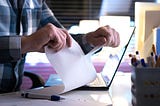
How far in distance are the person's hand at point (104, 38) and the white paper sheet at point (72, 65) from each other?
0.17 feet

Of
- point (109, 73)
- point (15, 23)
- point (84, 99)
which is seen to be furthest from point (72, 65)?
point (15, 23)

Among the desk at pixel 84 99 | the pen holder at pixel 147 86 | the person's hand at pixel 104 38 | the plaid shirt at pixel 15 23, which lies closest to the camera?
the pen holder at pixel 147 86

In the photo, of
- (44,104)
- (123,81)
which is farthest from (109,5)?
(44,104)

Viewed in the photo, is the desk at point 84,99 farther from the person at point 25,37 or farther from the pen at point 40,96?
the person at point 25,37

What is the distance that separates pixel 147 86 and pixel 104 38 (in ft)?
1.00

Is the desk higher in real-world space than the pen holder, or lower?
lower

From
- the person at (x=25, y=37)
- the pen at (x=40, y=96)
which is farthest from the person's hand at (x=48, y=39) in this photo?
the pen at (x=40, y=96)

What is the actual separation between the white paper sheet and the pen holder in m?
0.23

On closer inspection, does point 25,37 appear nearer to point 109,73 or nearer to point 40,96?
point 40,96

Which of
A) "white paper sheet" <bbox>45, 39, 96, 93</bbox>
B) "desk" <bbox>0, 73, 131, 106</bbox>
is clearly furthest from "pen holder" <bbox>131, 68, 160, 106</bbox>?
"white paper sheet" <bbox>45, 39, 96, 93</bbox>

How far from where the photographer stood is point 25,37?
3.05 ft

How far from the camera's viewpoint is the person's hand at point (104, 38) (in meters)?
1.03

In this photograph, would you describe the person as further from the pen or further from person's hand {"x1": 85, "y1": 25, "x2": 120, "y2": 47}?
the pen

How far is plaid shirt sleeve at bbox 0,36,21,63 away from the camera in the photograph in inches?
37.0
